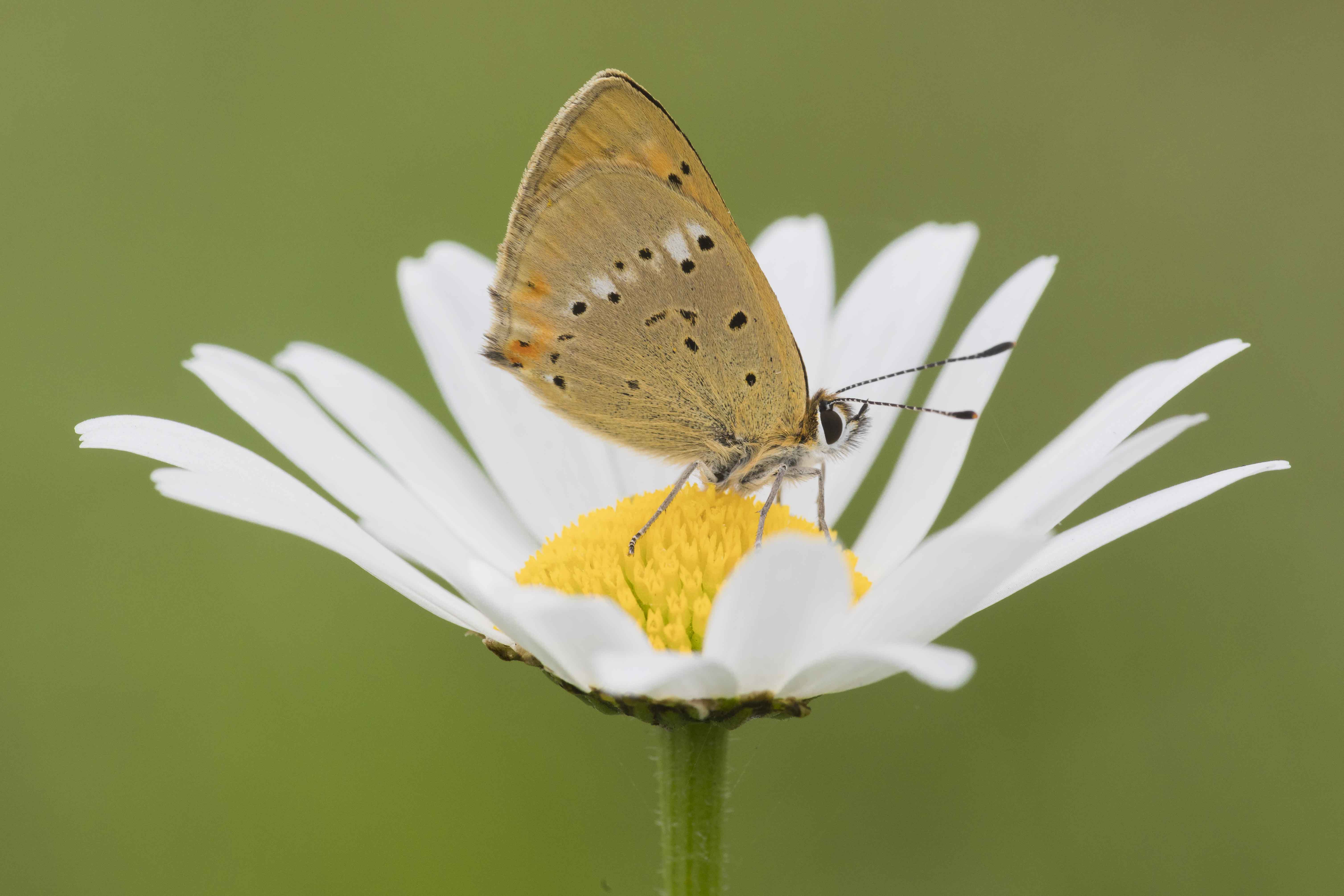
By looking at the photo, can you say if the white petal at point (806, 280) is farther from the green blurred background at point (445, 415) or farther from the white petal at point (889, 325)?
the green blurred background at point (445, 415)

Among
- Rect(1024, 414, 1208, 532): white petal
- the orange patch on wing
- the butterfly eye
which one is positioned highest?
the orange patch on wing

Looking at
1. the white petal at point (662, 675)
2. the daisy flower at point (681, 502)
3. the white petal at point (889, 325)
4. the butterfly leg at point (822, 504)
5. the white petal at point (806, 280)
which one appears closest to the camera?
the white petal at point (662, 675)

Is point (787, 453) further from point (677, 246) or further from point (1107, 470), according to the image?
point (1107, 470)

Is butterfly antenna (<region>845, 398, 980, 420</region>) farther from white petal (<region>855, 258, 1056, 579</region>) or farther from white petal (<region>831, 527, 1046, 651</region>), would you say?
white petal (<region>831, 527, 1046, 651</region>)

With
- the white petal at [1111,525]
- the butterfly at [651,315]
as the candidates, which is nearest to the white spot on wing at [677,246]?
the butterfly at [651,315]

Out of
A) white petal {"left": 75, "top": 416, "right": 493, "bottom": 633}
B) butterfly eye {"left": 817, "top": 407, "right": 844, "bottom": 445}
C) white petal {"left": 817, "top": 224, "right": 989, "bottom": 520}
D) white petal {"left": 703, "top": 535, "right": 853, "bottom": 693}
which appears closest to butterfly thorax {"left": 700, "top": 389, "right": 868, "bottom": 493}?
butterfly eye {"left": 817, "top": 407, "right": 844, "bottom": 445}

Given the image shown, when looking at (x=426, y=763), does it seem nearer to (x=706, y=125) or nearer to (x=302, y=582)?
(x=302, y=582)
